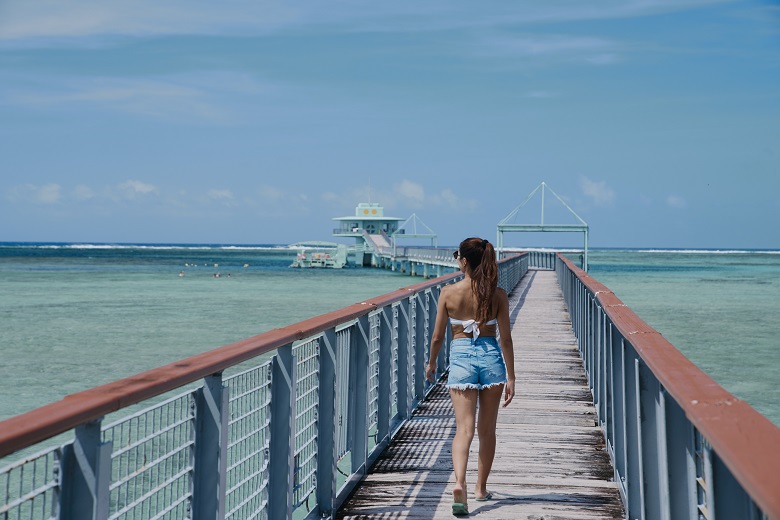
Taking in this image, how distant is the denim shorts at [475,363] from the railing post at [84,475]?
279 centimetres

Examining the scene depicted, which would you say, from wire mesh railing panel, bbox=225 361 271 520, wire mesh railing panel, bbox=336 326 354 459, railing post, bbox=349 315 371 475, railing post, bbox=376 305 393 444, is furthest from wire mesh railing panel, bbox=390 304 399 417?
wire mesh railing panel, bbox=225 361 271 520

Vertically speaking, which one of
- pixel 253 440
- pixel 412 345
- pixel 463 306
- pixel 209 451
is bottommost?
pixel 412 345

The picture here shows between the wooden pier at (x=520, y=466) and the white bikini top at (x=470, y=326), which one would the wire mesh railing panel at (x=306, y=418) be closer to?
the wooden pier at (x=520, y=466)

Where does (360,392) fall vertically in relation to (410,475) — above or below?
above

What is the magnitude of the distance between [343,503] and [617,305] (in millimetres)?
2026

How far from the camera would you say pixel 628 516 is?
4527mm

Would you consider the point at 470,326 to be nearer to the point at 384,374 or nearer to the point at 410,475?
the point at 410,475

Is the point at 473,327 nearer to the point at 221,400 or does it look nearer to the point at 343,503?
the point at 343,503

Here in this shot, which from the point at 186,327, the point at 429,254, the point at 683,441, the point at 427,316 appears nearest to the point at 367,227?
the point at 429,254

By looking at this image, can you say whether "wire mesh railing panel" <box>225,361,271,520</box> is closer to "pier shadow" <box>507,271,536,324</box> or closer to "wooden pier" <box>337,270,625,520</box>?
"wooden pier" <box>337,270,625,520</box>

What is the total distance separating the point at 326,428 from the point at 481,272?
3.84ft

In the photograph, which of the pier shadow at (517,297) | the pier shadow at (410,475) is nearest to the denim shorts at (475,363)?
the pier shadow at (410,475)

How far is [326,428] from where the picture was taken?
4.67 metres

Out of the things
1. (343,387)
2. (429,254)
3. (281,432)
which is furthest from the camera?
(429,254)
